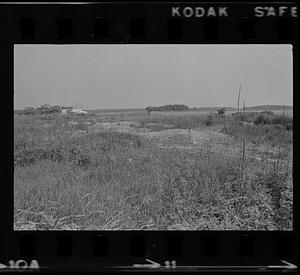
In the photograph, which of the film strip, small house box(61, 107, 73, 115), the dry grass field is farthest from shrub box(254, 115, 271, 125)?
small house box(61, 107, 73, 115)

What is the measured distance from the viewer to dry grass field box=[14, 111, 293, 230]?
942cm

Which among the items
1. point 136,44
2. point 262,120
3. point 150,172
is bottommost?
point 150,172

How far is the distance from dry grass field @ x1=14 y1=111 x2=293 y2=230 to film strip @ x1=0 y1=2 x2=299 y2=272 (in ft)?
0.27

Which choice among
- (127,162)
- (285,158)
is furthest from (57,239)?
(285,158)

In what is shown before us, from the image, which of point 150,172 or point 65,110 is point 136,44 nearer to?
→ point 65,110

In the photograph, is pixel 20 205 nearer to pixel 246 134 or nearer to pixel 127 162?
pixel 127 162

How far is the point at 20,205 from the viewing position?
30.9 ft

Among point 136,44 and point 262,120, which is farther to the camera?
A: point 262,120

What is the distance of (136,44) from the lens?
939 centimetres

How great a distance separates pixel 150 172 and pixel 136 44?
3.76 ft

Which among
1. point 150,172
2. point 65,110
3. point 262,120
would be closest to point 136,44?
point 65,110

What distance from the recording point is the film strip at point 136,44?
9359 mm

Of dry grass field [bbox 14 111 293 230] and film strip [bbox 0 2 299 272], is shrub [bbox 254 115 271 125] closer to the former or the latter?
dry grass field [bbox 14 111 293 230]

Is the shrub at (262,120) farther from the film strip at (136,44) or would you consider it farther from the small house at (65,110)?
the small house at (65,110)
